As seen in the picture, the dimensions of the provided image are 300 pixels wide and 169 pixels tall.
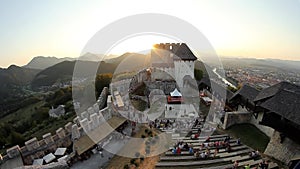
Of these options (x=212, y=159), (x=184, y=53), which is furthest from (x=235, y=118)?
(x=184, y=53)

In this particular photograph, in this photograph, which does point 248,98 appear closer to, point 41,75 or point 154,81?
point 154,81

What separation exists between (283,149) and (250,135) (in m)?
4.29

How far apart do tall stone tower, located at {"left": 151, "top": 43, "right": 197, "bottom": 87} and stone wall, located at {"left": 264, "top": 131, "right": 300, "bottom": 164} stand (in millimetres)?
21922

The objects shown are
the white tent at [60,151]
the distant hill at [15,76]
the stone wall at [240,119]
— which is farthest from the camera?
the distant hill at [15,76]

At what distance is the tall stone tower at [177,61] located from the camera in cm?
3888

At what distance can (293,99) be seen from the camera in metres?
16.6

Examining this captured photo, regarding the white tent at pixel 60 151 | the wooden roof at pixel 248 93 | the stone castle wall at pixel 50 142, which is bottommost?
the white tent at pixel 60 151

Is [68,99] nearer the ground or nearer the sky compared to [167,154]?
nearer the ground

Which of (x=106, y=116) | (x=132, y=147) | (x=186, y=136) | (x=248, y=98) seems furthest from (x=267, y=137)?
(x=106, y=116)

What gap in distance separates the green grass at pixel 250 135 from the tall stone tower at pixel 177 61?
17.1 meters

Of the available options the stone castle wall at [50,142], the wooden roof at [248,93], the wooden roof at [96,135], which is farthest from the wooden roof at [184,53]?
the stone castle wall at [50,142]

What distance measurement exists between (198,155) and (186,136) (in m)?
4.15

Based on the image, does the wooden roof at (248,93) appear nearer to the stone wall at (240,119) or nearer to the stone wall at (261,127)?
the stone wall at (240,119)

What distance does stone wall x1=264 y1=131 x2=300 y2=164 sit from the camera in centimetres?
1569
